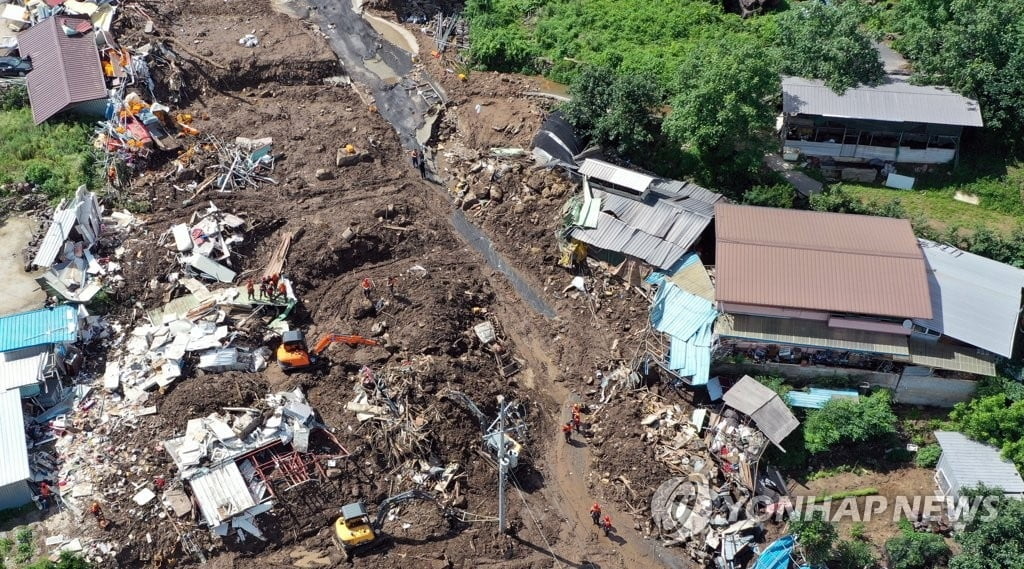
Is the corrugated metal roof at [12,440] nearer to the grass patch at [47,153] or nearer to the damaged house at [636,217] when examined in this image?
the grass patch at [47,153]

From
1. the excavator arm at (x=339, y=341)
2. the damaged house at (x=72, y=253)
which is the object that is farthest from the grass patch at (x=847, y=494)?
the damaged house at (x=72, y=253)

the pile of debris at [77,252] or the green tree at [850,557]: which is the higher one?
the pile of debris at [77,252]

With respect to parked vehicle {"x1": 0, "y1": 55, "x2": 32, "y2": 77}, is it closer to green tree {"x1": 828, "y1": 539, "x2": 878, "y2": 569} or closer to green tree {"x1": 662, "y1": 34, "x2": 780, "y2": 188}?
green tree {"x1": 662, "y1": 34, "x2": 780, "y2": 188}

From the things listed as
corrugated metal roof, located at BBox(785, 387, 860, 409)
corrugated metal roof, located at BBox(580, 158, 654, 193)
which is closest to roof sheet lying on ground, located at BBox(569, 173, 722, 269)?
corrugated metal roof, located at BBox(580, 158, 654, 193)

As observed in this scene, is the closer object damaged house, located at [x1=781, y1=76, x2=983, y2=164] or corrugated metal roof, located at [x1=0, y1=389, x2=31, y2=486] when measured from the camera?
corrugated metal roof, located at [x1=0, y1=389, x2=31, y2=486]

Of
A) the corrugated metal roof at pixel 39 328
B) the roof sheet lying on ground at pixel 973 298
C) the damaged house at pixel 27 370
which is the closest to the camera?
the damaged house at pixel 27 370

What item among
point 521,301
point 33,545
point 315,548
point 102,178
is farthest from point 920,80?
point 33,545

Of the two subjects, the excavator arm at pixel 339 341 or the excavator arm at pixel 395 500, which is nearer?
the excavator arm at pixel 395 500

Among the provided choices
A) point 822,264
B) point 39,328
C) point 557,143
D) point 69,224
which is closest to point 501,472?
point 822,264
